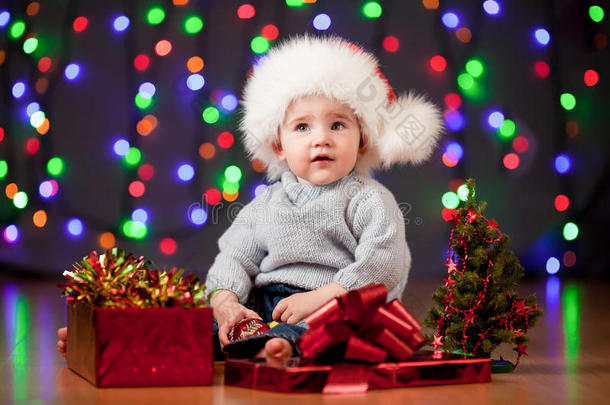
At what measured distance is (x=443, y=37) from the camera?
11.3 ft

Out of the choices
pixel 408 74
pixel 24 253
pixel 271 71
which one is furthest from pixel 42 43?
pixel 271 71

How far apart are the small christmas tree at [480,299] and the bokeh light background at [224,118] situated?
1.94m

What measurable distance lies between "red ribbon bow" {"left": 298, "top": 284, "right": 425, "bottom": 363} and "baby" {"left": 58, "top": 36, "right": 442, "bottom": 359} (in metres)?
0.29

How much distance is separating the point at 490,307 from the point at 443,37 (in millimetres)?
2245

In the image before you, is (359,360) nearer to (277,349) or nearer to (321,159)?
(277,349)

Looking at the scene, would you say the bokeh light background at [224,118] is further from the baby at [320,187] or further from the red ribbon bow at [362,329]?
the red ribbon bow at [362,329]

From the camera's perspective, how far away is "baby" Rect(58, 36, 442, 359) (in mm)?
1615

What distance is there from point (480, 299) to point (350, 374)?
37cm

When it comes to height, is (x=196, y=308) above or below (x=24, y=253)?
below

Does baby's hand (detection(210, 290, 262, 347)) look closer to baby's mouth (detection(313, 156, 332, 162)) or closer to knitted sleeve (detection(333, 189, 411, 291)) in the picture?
knitted sleeve (detection(333, 189, 411, 291))

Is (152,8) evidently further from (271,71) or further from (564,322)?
(564,322)

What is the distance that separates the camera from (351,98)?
167cm

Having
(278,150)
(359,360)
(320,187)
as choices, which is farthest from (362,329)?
(278,150)

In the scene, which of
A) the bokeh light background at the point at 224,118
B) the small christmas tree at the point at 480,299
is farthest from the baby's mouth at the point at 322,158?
the bokeh light background at the point at 224,118
